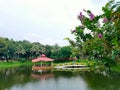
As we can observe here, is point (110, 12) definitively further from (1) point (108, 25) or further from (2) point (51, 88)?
(2) point (51, 88)

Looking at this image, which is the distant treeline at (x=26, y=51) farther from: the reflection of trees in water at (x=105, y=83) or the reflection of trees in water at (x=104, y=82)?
the reflection of trees in water at (x=105, y=83)

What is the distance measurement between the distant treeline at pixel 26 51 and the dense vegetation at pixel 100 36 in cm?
4998

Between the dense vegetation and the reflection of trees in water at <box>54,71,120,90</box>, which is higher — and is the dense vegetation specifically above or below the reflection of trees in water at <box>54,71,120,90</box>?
above

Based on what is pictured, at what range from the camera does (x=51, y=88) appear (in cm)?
2081

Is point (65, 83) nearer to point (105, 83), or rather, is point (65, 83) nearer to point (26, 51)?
point (105, 83)

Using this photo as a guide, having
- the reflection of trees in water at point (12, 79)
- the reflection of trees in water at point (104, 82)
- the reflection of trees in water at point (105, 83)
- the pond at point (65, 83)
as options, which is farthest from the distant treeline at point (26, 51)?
the reflection of trees in water at point (105, 83)

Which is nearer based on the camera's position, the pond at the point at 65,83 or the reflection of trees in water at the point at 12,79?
the pond at the point at 65,83

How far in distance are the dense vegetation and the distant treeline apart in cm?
4998

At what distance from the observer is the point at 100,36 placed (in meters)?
4.88

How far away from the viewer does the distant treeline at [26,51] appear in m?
56.1

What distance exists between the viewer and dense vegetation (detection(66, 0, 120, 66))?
4.55m

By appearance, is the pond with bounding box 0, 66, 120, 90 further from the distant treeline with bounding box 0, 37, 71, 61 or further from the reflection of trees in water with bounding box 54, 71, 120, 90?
the distant treeline with bounding box 0, 37, 71, 61

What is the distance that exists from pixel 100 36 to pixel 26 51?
193 feet

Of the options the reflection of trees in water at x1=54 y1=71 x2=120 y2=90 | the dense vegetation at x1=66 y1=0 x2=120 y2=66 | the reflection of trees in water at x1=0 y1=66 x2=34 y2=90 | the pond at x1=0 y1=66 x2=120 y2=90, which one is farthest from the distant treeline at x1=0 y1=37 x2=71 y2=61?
the dense vegetation at x1=66 y1=0 x2=120 y2=66
